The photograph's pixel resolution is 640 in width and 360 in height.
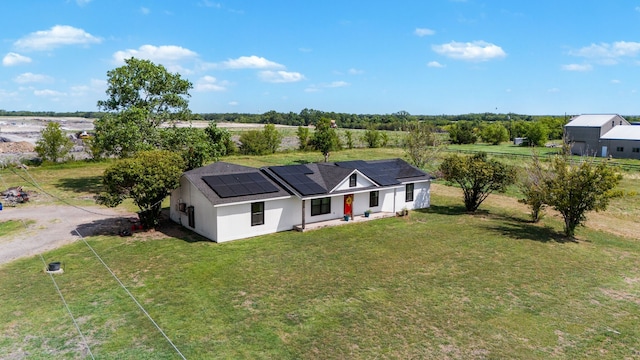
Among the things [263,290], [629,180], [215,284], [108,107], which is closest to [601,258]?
[263,290]

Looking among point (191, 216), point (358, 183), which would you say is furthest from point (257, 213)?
point (358, 183)

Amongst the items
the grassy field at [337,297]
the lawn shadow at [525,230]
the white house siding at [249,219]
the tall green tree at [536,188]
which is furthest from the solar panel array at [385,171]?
the tall green tree at [536,188]

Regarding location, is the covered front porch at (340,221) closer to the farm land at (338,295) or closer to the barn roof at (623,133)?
the farm land at (338,295)

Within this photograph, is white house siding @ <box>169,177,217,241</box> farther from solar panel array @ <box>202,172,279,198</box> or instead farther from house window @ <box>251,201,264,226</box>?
house window @ <box>251,201,264,226</box>

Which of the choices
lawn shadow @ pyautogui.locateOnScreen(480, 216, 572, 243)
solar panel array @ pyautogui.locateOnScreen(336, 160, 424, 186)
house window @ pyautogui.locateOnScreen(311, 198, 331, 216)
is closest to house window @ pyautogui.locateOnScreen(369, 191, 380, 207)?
solar panel array @ pyautogui.locateOnScreen(336, 160, 424, 186)

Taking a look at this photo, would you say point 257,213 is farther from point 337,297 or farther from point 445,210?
point 445,210

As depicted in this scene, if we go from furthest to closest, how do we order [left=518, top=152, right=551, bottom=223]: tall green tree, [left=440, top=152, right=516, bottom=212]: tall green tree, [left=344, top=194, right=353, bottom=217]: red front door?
[left=440, top=152, right=516, bottom=212]: tall green tree
[left=344, top=194, right=353, bottom=217]: red front door
[left=518, top=152, right=551, bottom=223]: tall green tree
